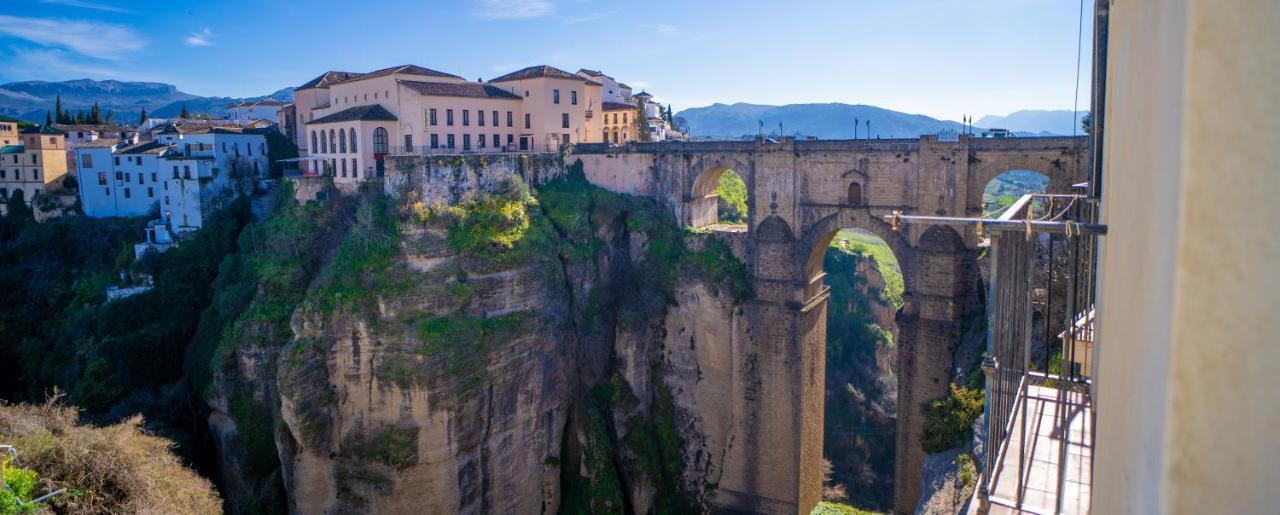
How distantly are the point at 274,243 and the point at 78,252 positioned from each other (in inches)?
609

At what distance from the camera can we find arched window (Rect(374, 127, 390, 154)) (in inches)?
1231

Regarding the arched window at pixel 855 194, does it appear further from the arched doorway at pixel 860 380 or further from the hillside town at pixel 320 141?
the hillside town at pixel 320 141

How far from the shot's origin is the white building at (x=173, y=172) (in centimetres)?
3469

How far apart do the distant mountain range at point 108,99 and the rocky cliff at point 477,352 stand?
113593mm

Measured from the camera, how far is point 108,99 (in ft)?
535

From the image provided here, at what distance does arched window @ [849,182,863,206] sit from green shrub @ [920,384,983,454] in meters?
7.21

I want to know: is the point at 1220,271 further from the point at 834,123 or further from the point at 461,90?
the point at 834,123

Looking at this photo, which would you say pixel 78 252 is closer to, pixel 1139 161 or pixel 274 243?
pixel 274 243

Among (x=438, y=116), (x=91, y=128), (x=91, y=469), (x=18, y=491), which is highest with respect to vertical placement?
(x=91, y=128)

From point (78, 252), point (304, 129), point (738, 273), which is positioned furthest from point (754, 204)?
point (78, 252)

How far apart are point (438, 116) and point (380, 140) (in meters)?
2.44

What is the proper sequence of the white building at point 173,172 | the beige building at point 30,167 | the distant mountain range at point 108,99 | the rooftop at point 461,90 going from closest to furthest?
the rooftop at point 461,90 → the white building at point 173,172 → the beige building at point 30,167 → the distant mountain range at point 108,99

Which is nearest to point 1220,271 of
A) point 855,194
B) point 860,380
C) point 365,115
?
point 855,194

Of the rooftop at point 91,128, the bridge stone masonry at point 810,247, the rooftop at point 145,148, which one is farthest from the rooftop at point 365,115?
the rooftop at point 91,128
